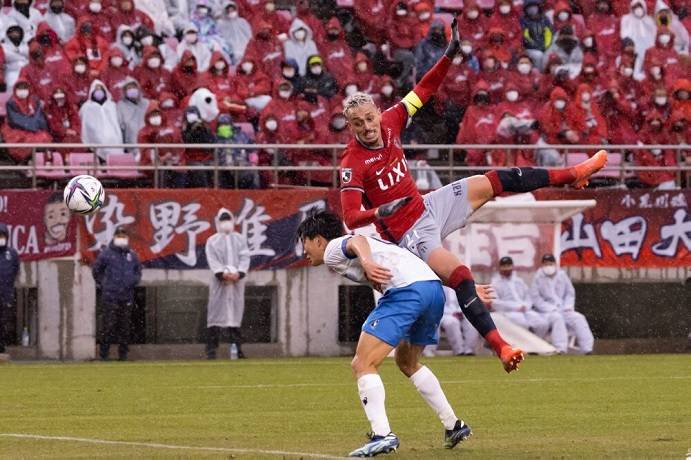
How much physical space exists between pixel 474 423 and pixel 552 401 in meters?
2.29

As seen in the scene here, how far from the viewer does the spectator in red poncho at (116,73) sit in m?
23.7

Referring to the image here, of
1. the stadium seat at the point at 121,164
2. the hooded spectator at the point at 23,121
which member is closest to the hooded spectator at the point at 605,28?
the stadium seat at the point at 121,164

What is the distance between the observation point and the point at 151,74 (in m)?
24.2

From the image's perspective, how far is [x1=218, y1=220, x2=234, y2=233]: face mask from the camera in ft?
76.4

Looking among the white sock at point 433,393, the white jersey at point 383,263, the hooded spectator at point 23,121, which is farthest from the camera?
the hooded spectator at point 23,121

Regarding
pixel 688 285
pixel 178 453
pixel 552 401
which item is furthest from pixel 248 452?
pixel 688 285

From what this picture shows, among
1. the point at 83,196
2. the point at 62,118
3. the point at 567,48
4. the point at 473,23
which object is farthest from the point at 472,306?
the point at 567,48

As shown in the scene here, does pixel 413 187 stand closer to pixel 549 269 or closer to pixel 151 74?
pixel 549 269

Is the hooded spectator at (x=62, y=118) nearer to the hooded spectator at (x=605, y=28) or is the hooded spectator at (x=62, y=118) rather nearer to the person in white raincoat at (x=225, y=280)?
the person in white raincoat at (x=225, y=280)

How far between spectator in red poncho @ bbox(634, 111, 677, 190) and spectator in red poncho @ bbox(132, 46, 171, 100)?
754 cm

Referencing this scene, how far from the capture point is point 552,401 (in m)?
14.2

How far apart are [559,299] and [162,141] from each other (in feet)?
20.7

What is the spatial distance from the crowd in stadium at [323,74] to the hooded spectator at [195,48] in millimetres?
28

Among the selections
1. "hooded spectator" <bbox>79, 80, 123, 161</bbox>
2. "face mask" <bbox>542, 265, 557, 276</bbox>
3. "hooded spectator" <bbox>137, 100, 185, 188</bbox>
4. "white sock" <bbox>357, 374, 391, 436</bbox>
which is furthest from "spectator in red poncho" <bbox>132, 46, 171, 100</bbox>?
"white sock" <bbox>357, 374, 391, 436</bbox>
